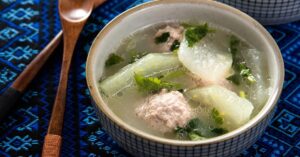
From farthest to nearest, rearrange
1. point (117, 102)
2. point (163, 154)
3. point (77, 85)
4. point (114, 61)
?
point (77, 85)
point (114, 61)
point (117, 102)
point (163, 154)

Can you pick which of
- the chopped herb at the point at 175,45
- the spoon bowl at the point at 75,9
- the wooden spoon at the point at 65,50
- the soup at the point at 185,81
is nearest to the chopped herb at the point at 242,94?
the soup at the point at 185,81

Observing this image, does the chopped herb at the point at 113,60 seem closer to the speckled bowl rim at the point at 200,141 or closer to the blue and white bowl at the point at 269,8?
the speckled bowl rim at the point at 200,141

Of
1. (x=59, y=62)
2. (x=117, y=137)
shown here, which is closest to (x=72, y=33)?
(x=59, y=62)

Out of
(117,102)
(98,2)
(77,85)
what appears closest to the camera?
(117,102)

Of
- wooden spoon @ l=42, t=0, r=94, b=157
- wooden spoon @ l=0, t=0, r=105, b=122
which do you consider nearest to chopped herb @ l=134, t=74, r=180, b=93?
wooden spoon @ l=42, t=0, r=94, b=157

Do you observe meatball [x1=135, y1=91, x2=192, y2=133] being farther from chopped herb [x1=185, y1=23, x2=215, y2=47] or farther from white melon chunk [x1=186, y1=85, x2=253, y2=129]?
chopped herb [x1=185, y1=23, x2=215, y2=47]

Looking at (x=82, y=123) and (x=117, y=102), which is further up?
(x=117, y=102)

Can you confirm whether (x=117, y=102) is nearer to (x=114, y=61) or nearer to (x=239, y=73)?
(x=114, y=61)

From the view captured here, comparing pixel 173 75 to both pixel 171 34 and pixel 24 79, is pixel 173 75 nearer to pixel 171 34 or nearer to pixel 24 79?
pixel 171 34
